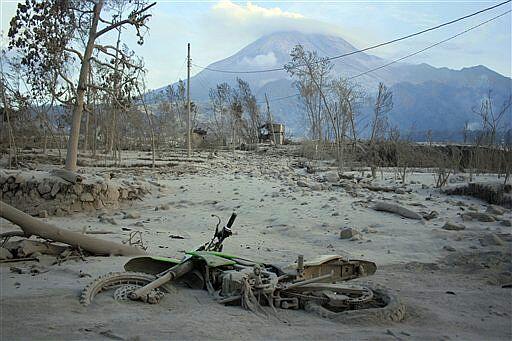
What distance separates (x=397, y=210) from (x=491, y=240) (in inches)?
88.2

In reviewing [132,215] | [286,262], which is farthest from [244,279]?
[132,215]

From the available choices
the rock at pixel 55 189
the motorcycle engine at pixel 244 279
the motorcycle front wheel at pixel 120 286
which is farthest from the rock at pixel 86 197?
the motorcycle engine at pixel 244 279

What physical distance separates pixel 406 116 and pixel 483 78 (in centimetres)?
1614

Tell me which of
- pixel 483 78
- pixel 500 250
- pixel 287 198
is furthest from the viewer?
pixel 483 78

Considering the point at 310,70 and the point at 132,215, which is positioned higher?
the point at 310,70

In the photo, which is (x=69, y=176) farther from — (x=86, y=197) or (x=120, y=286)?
(x=120, y=286)

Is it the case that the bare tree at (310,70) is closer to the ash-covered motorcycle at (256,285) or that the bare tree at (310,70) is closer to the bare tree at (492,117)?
the bare tree at (492,117)

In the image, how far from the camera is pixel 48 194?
10.3m

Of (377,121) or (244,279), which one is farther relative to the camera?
(377,121)

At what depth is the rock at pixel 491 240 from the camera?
7.34 metres

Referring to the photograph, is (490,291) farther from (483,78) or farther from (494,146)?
(483,78)

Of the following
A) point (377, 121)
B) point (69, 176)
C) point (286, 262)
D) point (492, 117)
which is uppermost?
point (377, 121)

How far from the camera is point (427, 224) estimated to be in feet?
28.6

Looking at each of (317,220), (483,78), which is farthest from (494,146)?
(483,78)
